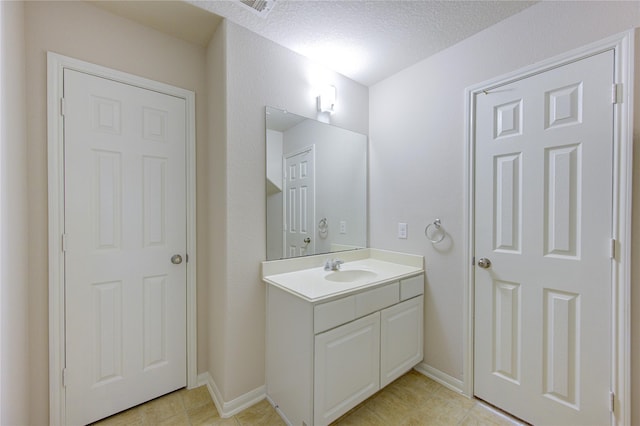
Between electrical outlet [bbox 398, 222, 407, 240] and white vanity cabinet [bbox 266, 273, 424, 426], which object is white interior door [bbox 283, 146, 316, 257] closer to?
white vanity cabinet [bbox 266, 273, 424, 426]

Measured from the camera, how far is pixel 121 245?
1690mm

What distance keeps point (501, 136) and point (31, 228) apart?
2808mm

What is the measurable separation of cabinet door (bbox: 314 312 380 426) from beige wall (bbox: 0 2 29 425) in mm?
1375

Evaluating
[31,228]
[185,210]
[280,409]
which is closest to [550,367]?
[280,409]

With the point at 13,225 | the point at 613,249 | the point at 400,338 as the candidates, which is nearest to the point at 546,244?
the point at 613,249

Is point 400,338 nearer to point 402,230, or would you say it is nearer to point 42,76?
point 402,230

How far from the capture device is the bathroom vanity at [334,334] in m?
1.44

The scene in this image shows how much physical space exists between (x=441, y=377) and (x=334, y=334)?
111 cm

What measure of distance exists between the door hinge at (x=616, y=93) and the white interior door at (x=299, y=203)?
1.72m

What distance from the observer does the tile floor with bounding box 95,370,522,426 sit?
5.31 ft

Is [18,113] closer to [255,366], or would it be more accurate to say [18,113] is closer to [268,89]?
[268,89]

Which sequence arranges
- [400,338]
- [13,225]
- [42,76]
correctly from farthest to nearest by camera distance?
[400,338]
[42,76]
[13,225]

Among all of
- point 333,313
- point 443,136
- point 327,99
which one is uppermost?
Answer: point 327,99

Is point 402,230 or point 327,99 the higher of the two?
point 327,99
